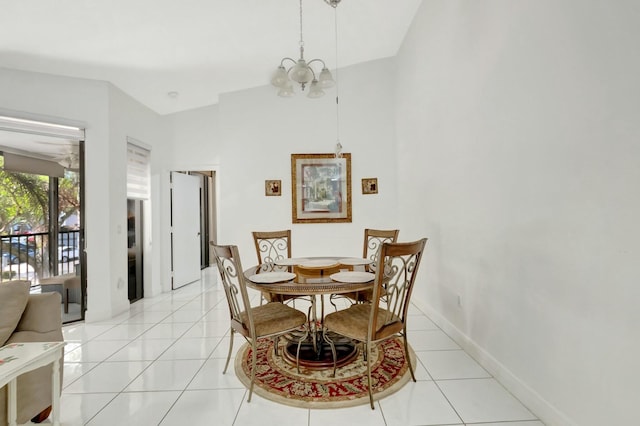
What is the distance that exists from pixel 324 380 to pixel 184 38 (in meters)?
3.50

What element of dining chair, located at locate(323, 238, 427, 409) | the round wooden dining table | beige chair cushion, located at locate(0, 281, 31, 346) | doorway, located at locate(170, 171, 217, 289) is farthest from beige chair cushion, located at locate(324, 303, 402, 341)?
doorway, located at locate(170, 171, 217, 289)

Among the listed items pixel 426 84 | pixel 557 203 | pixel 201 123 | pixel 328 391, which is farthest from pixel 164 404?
A: pixel 201 123

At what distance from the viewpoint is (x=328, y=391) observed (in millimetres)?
2088

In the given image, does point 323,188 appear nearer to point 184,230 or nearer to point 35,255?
point 184,230

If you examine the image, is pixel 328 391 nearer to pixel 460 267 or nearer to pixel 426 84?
pixel 460 267

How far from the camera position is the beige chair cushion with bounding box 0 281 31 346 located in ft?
5.49

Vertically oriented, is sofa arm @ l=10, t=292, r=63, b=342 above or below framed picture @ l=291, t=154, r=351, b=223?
below

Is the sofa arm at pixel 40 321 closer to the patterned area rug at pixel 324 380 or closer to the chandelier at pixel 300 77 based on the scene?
the patterned area rug at pixel 324 380

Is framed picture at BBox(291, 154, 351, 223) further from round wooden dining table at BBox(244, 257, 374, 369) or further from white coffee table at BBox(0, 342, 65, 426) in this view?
white coffee table at BBox(0, 342, 65, 426)

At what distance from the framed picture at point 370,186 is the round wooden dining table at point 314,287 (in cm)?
208

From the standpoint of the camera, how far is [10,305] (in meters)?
1.71

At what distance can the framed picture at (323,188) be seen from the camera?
15.2ft

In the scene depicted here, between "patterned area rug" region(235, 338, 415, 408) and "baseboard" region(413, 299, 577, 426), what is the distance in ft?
1.65

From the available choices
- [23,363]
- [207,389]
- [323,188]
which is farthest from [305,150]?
[23,363]
